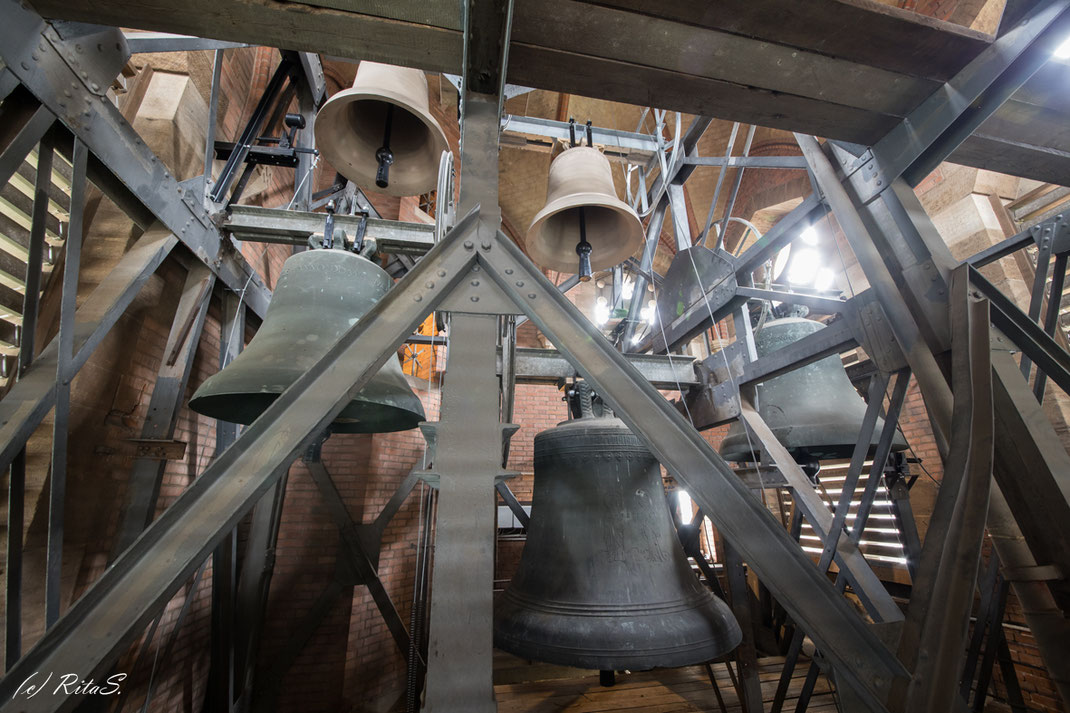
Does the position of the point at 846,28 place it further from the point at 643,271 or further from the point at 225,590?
the point at 225,590

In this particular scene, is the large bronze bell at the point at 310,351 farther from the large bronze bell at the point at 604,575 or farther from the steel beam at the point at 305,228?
the large bronze bell at the point at 604,575

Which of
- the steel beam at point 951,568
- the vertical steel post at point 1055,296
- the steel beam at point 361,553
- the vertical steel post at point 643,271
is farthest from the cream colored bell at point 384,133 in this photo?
the vertical steel post at point 1055,296

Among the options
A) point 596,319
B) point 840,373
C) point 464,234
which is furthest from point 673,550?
point 596,319

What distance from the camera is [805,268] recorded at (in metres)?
7.15

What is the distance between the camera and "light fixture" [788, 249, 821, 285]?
21.8 feet

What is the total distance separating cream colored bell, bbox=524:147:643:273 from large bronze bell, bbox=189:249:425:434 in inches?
37.1

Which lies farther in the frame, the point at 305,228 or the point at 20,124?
the point at 305,228

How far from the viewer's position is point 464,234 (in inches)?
47.2

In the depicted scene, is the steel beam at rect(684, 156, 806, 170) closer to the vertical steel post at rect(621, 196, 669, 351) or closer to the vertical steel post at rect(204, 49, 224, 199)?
the vertical steel post at rect(621, 196, 669, 351)

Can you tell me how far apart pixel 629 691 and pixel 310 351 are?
3912 millimetres

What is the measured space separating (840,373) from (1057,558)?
192 centimetres

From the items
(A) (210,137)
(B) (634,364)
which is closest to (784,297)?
(B) (634,364)

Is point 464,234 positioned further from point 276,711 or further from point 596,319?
point 596,319

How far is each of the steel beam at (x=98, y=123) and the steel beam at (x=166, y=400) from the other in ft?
0.65
